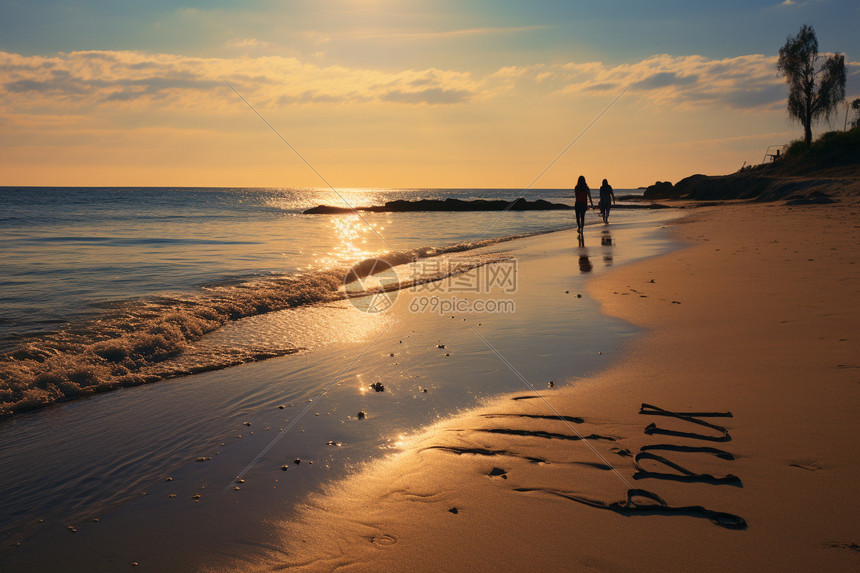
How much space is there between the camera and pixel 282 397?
20.3 feet

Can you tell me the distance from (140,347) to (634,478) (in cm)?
795

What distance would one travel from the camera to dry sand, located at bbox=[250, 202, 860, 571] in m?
2.95

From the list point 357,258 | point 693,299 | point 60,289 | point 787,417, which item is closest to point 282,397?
point 787,417

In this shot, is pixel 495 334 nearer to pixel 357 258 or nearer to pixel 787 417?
pixel 787 417

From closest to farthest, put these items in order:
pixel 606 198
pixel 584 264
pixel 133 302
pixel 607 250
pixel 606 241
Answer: pixel 133 302 → pixel 584 264 → pixel 607 250 → pixel 606 241 → pixel 606 198

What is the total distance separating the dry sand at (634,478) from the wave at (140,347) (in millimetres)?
4765

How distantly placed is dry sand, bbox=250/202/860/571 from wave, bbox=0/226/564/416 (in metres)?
4.76

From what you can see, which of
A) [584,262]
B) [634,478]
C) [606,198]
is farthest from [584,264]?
[606,198]

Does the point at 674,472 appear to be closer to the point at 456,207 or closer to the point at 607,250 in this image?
the point at 607,250

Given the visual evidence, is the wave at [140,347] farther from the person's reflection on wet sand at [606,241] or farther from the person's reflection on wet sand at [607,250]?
the person's reflection on wet sand at [606,241]
